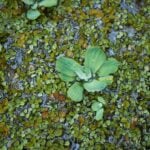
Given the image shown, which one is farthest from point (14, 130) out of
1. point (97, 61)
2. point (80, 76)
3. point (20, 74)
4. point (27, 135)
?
point (97, 61)

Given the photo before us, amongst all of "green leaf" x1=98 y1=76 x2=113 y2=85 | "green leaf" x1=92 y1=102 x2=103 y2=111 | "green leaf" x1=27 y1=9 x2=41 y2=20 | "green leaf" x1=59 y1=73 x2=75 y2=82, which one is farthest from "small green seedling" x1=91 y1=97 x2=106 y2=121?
"green leaf" x1=27 y1=9 x2=41 y2=20

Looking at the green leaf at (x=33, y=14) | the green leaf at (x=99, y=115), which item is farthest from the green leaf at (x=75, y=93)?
the green leaf at (x=33, y=14)

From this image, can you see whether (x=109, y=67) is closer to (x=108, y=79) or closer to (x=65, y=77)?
(x=108, y=79)

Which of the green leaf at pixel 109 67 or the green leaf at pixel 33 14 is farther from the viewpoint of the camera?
the green leaf at pixel 33 14

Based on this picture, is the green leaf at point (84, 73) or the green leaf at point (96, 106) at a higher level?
the green leaf at point (84, 73)

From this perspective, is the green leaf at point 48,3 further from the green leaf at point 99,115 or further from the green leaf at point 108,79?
the green leaf at point 99,115

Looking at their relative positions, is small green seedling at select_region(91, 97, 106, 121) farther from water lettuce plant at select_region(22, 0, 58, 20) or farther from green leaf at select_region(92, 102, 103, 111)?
water lettuce plant at select_region(22, 0, 58, 20)

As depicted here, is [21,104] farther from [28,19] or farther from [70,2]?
[70,2]

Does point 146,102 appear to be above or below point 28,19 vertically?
below
